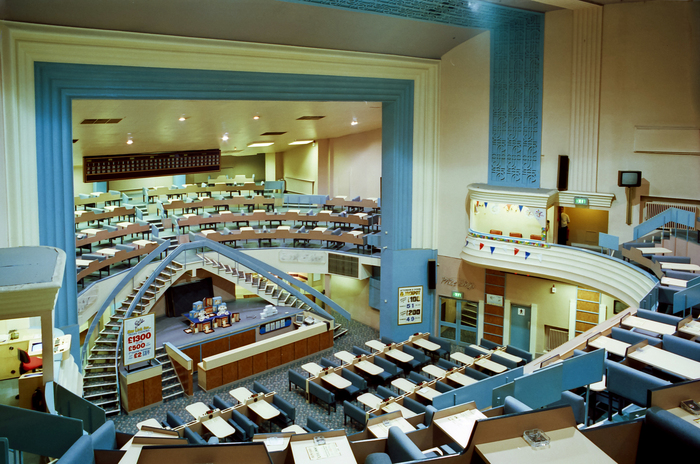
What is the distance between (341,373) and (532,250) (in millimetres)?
6162

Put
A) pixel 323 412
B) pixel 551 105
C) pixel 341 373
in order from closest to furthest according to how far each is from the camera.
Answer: pixel 323 412 < pixel 341 373 < pixel 551 105

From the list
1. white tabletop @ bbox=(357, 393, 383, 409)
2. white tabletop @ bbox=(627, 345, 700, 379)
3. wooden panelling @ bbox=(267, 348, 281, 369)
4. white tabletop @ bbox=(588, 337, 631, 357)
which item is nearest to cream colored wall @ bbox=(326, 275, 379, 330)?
wooden panelling @ bbox=(267, 348, 281, 369)

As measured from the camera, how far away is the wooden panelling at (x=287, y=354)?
635 inches

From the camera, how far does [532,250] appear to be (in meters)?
14.8

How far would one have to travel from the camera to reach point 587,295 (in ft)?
51.8

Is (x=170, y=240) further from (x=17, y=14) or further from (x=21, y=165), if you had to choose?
(x=17, y=14)

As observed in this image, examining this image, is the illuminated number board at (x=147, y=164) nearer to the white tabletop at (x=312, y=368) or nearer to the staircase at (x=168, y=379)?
the staircase at (x=168, y=379)

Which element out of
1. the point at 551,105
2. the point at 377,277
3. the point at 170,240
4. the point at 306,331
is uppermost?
the point at 551,105

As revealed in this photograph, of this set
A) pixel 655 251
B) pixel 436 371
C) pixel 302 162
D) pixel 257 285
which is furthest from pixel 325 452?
pixel 302 162

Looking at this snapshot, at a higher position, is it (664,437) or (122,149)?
(122,149)

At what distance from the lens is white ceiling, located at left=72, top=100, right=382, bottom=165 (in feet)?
45.6

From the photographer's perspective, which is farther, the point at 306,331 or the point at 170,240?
the point at 170,240

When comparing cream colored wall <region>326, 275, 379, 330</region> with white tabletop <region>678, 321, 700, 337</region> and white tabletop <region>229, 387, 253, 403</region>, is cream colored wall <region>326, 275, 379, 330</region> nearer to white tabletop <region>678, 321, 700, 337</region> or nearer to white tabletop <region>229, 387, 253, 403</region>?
white tabletop <region>229, 387, 253, 403</region>

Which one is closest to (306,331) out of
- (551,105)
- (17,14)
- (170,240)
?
(170,240)
